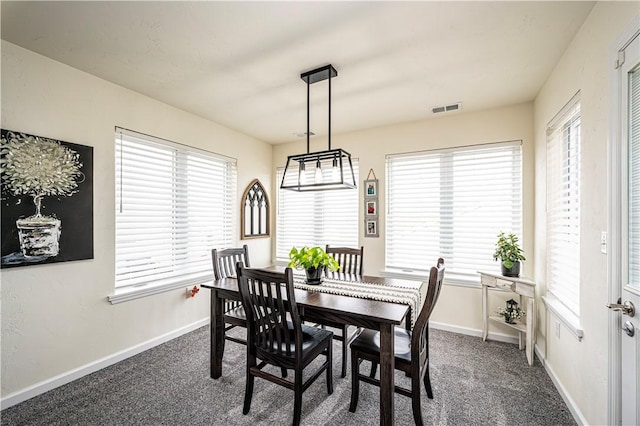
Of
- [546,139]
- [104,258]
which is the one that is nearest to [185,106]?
[104,258]

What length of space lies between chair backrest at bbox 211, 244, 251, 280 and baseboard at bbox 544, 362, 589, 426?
2.81 metres

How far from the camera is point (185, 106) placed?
318 cm

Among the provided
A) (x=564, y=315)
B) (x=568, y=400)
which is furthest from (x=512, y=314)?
(x=568, y=400)

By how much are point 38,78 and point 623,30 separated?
12.7 feet

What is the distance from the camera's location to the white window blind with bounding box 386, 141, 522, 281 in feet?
10.4

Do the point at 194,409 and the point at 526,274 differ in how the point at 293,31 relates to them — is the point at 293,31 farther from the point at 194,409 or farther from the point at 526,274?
the point at 526,274

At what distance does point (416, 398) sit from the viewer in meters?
1.74

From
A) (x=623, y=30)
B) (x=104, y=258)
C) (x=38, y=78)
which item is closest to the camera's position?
(x=623, y=30)

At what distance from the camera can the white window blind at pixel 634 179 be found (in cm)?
131

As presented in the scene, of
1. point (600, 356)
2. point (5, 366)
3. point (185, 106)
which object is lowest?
point (5, 366)

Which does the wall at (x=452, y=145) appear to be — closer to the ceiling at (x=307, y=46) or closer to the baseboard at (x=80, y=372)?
the ceiling at (x=307, y=46)

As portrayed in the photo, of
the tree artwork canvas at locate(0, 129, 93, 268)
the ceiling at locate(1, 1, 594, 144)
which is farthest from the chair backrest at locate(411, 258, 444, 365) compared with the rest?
the tree artwork canvas at locate(0, 129, 93, 268)

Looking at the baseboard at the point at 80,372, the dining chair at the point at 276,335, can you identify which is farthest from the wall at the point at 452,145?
the baseboard at the point at 80,372

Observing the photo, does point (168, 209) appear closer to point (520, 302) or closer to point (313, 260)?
point (313, 260)
